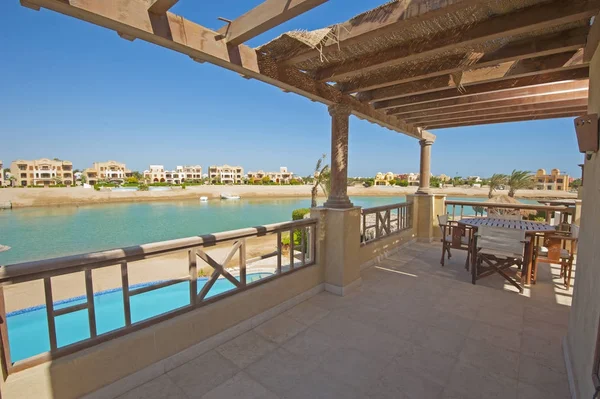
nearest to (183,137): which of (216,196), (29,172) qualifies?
(216,196)

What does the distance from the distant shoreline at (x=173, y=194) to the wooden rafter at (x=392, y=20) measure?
25.1 metres

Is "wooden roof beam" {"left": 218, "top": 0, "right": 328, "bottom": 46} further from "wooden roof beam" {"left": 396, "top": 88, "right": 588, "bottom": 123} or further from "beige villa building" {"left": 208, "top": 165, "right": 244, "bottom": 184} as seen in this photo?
"beige villa building" {"left": 208, "top": 165, "right": 244, "bottom": 184}

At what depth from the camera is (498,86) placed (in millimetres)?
3074

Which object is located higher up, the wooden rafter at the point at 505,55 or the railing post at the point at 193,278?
the wooden rafter at the point at 505,55

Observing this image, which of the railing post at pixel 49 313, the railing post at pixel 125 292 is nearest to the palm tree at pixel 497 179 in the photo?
the railing post at pixel 125 292

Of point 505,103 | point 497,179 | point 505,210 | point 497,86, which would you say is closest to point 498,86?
point 497,86

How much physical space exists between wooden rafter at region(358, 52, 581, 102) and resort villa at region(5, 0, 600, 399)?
0.01 metres

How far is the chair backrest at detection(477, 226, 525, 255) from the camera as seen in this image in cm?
326

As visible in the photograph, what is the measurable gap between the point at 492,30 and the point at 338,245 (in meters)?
2.51

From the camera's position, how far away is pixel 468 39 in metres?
1.90

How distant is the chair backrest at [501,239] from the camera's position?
326 cm

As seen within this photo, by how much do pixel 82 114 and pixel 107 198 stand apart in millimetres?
11150

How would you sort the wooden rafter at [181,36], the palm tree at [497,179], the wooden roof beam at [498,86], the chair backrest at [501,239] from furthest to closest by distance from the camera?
the palm tree at [497,179], the chair backrest at [501,239], the wooden roof beam at [498,86], the wooden rafter at [181,36]

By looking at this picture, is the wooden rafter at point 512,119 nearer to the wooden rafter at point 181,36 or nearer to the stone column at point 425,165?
the stone column at point 425,165
